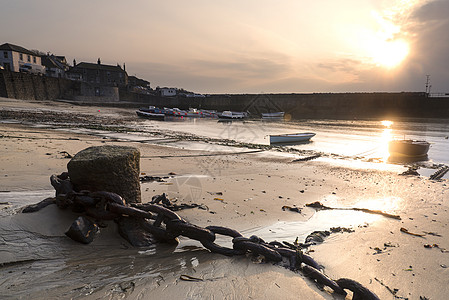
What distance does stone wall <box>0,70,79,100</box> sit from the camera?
43922mm

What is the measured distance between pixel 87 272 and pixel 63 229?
0.67 metres

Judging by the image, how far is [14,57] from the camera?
64062 millimetres

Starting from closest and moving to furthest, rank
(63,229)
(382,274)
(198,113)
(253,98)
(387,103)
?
(63,229)
(382,274)
(198,113)
(387,103)
(253,98)

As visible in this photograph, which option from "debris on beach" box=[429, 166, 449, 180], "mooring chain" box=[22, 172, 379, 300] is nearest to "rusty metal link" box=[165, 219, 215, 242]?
"mooring chain" box=[22, 172, 379, 300]

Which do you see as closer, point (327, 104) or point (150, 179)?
point (150, 179)

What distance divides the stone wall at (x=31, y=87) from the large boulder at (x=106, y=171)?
2208 inches

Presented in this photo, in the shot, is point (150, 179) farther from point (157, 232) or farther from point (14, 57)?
point (14, 57)

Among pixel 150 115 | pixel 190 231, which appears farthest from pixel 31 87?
pixel 190 231

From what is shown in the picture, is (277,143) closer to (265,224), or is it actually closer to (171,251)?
(265,224)

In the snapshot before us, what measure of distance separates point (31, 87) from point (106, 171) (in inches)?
2408

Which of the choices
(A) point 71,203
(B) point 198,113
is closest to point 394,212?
(A) point 71,203

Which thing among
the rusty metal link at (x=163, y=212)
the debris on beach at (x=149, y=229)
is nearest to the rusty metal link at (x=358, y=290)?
the debris on beach at (x=149, y=229)

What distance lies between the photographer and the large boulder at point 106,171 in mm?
2684

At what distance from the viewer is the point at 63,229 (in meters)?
2.52
